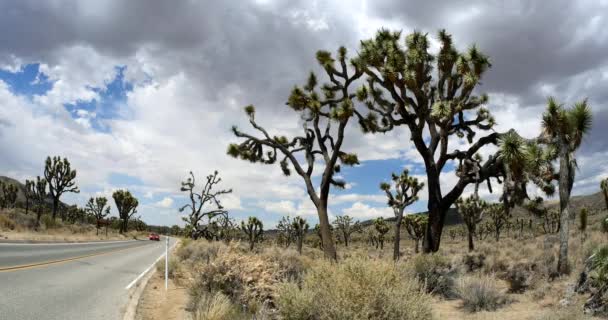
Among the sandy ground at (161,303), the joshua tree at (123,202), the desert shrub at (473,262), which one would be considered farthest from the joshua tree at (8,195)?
the desert shrub at (473,262)

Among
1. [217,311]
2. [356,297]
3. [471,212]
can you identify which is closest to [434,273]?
[356,297]

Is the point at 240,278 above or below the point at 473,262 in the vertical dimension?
above

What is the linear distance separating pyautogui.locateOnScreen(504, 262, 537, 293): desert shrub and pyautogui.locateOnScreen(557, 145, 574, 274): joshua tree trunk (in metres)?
0.97

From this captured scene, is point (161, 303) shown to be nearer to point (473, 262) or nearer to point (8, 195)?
point (473, 262)

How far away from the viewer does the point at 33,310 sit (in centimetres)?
758

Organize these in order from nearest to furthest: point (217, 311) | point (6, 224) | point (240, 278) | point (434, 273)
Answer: point (217, 311) < point (240, 278) < point (434, 273) < point (6, 224)

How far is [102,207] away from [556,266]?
73084mm

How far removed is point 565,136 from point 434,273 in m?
6.65

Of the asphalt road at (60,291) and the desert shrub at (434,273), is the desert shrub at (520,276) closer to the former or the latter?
the desert shrub at (434,273)

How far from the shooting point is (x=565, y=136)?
46.7 ft

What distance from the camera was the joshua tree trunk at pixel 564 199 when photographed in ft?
43.7

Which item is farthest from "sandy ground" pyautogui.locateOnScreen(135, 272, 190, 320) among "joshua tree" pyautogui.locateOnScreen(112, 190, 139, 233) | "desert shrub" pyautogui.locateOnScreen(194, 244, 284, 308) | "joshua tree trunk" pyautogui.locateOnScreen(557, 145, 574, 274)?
"joshua tree" pyautogui.locateOnScreen(112, 190, 139, 233)

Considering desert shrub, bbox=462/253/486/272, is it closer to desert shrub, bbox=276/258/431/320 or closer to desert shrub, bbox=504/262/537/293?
desert shrub, bbox=504/262/537/293

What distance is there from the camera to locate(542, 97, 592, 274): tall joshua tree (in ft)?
45.3
